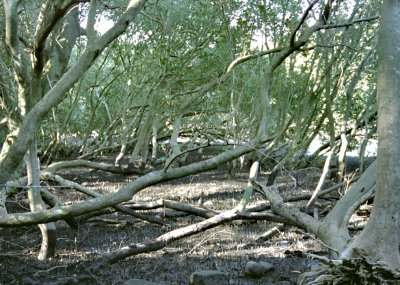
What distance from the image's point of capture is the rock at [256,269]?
18.4ft

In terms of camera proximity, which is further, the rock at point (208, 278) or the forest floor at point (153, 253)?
the forest floor at point (153, 253)

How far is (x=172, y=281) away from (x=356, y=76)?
6.38 meters

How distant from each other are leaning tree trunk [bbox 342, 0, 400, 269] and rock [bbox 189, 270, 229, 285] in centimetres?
153

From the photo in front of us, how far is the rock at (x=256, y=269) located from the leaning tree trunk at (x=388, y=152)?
1732 mm

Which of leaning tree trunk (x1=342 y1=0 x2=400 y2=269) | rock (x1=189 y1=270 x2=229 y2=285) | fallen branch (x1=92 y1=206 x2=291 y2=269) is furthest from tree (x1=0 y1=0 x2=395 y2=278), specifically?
rock (x1=189 y1=270 x2=229 y2=285)

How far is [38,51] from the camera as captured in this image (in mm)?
5188

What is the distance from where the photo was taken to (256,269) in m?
5.62

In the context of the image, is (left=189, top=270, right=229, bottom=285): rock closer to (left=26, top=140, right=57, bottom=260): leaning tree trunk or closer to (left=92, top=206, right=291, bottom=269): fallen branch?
(left=92, top=206, right=291, bottom=269): fallen branch

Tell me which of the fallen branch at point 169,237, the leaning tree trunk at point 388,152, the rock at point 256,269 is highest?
the leaning tree trunk at point 388,152

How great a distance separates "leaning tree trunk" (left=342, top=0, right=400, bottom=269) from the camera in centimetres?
385

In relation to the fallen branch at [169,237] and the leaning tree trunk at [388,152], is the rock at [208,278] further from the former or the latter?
the leaning tree trunk at [388,152]

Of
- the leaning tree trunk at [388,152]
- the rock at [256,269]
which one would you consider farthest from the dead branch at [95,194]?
the leaning tree trunk at [388,152]

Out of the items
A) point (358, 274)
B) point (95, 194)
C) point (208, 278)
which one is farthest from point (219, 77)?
point (358, 274)

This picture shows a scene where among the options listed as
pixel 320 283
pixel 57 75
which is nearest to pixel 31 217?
pixel 320 283
